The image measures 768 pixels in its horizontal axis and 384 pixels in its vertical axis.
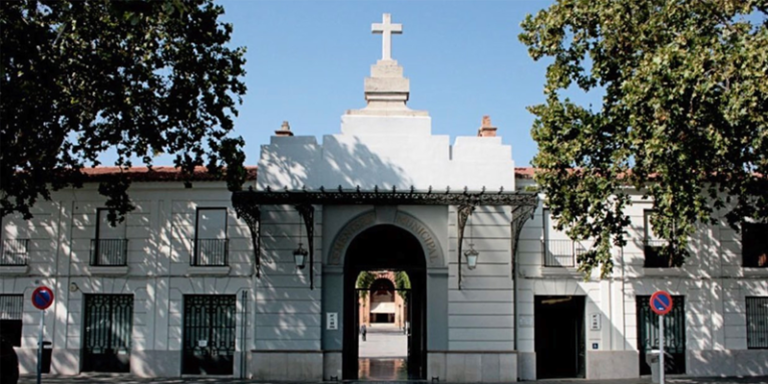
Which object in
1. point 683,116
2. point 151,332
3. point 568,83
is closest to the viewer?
point 683,116

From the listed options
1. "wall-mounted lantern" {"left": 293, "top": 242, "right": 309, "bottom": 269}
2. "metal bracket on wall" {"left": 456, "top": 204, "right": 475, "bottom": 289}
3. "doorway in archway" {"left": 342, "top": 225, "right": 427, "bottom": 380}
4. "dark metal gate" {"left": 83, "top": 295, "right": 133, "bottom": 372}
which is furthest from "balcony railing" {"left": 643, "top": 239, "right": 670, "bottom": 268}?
"dark metal gate" {"left": 83, "top": 295, "right": 133, "bottom": 372}

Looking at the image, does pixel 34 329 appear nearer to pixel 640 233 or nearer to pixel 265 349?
pixel 265 349

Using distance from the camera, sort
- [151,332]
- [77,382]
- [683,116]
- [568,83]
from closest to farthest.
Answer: [683,116] → [568,83] → [77,382] → [151,332]

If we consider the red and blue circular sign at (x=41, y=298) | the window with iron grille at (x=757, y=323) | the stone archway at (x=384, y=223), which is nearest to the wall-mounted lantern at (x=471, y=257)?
the stone archway at (x=384, y=223)

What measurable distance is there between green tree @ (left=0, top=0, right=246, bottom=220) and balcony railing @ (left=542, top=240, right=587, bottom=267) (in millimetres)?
8882

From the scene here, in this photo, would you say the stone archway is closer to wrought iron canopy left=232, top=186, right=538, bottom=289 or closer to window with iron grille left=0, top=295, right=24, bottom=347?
wrought iron canopy left=232, top=186, right=538, bottom=289

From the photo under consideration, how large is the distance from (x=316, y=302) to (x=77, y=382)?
6588mm

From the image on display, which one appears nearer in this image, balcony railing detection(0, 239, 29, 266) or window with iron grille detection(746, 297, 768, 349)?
window with iron grille detection(746, 297, 768, 349)

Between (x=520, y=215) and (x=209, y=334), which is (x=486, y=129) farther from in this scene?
(x=209, y=334)

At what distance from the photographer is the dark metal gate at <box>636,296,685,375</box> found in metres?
24.3

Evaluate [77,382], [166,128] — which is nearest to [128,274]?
[77,382]

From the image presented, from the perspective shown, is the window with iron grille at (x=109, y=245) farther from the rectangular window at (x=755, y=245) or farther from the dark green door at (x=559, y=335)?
the rectangular window at (x=755, y=245)

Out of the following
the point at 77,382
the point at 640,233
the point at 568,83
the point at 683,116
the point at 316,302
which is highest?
the point at 568,83

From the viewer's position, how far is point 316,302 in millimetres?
23156
